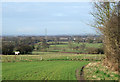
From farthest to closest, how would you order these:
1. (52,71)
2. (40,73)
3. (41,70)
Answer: (41,70) → (52,71) → (40,73)

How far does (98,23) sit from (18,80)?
1158 centimetres

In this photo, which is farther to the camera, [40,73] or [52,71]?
[52,71]

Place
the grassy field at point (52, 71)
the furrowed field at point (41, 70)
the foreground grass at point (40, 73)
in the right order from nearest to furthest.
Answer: the grassy field at point (52, 71), the foreground grass at point (40, 73), the furrowed field at point (41, 70)

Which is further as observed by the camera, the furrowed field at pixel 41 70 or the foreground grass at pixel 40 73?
the furrowed field at pixel 41 70

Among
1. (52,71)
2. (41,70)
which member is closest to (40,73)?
(52,71)

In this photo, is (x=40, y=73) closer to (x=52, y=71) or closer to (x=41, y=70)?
(x=52, y=71)

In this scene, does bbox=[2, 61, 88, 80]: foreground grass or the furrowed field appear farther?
the furrowed field

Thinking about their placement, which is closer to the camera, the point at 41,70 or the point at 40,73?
the point at 40,73

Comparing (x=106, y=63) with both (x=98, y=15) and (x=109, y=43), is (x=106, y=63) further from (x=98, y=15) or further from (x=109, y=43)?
(x=98, y=15)

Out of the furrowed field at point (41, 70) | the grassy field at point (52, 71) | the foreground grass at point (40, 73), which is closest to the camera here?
the grassy field at point (52, 71)

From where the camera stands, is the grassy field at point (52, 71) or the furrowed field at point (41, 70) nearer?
the grassy field at point (52, 71)

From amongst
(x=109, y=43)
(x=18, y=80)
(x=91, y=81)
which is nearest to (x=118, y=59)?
(x=109, y=43)

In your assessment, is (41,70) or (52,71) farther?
(41,70)

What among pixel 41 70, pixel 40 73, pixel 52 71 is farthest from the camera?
pixel 41 70
